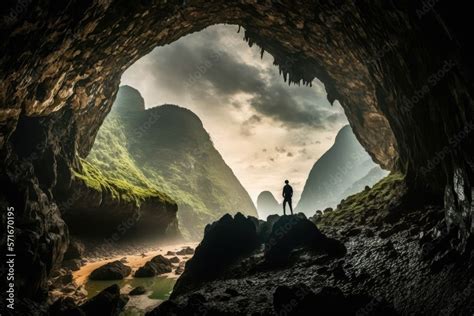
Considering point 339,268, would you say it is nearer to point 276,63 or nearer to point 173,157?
point 276,63

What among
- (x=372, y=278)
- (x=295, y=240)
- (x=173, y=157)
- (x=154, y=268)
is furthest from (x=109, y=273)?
(x=173, y=157)

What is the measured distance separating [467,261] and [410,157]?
30.8 ft

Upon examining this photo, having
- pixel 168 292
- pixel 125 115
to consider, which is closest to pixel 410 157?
pixel 168 292

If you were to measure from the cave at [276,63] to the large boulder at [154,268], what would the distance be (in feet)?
17.2

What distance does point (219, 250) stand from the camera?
16.8m

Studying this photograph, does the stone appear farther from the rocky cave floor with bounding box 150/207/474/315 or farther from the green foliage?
the green foliage

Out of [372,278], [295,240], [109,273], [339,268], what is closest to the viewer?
[372,278]

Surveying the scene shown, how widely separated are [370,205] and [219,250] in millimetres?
8913

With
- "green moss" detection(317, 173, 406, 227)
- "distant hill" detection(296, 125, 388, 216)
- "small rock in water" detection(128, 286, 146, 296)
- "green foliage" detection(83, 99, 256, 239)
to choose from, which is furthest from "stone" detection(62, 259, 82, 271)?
"distant hill" detection(296, 125, 388, 216)

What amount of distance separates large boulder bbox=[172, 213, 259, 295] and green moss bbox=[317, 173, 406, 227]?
4968 millimetres

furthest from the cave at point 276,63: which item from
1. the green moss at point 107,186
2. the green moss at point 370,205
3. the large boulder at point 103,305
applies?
the large boulder at point 103,305

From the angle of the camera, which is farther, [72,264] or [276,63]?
[276,63]

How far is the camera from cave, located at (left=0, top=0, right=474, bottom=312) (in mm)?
7504

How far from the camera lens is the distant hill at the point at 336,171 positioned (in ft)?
598
